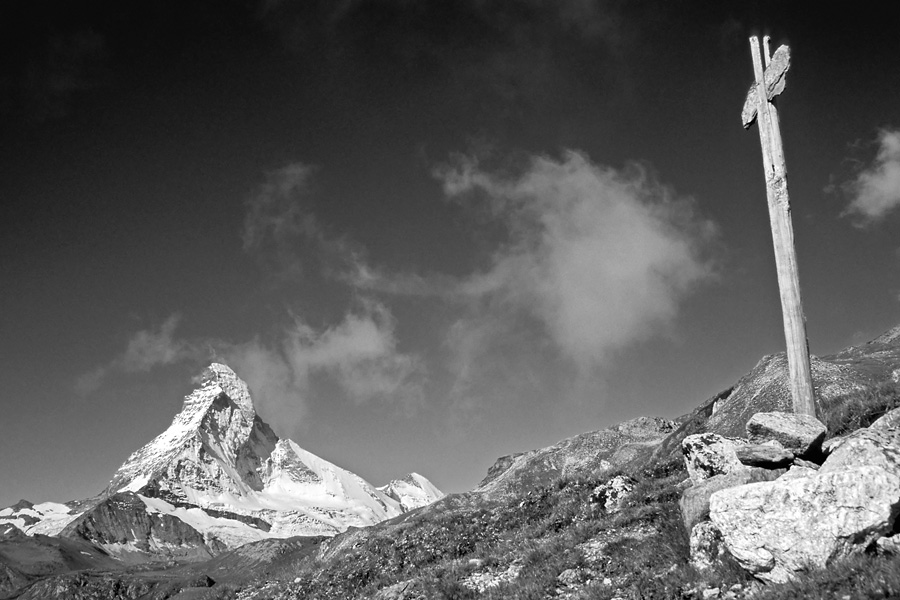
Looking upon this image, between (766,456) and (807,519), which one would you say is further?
(766,456)

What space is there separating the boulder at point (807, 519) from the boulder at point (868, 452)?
1.03 feet

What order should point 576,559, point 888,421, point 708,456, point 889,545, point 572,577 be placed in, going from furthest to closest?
point 708,456 → point 576,559 → point 572,577 → point 888,421 → point 889,545

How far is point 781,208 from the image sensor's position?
53.7ft

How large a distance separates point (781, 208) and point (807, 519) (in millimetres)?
9574

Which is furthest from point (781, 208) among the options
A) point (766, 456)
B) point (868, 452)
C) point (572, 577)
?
point (572, 577)

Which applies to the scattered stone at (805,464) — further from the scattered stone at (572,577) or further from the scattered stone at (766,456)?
the scattered stone at (572,577)

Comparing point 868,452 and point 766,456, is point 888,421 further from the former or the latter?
point 868,452

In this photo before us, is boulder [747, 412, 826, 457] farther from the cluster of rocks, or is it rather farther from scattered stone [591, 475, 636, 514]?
scattered stone [591, 475, 636, 514]

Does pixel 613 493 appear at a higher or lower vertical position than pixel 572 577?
higher

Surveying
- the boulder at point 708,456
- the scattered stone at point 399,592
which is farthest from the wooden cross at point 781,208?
the scattered stone at point 399,592

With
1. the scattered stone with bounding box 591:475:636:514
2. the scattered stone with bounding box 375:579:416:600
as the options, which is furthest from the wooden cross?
the scattered stone with bounding box 375:579:416:600

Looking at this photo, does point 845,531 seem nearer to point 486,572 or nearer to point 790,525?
point 790,525

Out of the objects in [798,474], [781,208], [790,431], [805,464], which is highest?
[781,208]

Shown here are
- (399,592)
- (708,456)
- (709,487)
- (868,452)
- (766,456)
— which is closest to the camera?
(868,452)
